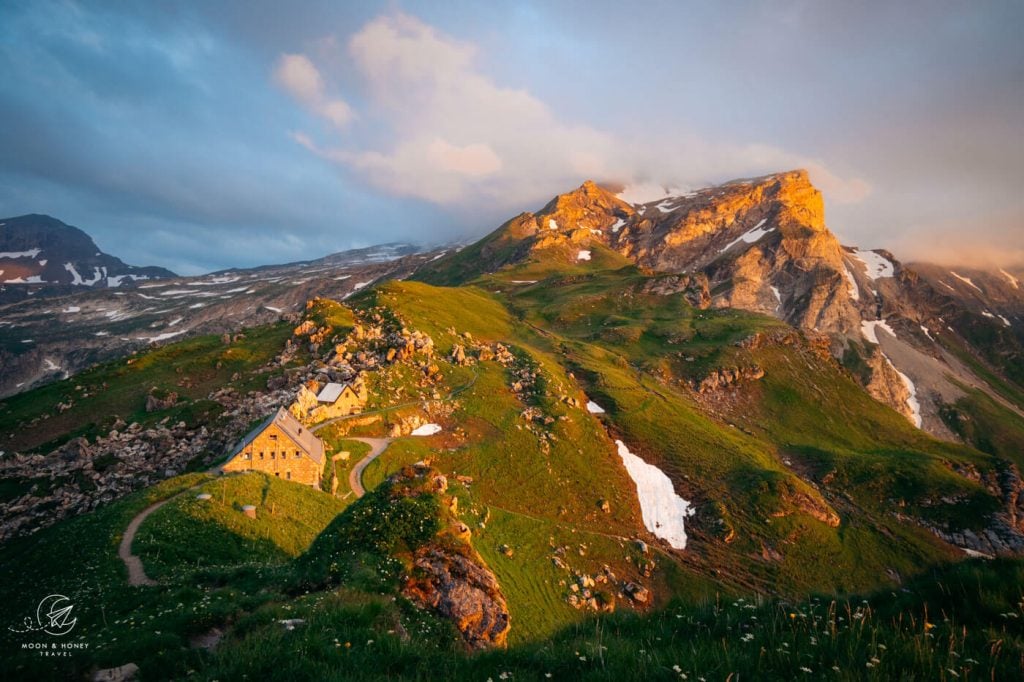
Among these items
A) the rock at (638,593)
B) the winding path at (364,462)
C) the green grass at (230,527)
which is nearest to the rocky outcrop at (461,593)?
the green grass at (230,527)

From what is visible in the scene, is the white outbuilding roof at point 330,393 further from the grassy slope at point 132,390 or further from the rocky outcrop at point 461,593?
the rocky outcrop at point 461,593

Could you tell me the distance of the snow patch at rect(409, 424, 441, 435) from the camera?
64312mm

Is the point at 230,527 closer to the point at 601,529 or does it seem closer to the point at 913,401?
the point at 601,529

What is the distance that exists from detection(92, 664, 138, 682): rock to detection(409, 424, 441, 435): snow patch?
5375cm

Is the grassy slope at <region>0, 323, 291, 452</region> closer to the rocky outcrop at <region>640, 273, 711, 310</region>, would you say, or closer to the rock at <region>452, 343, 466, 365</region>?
the rock at <region>452, 343, 466, 365</region>

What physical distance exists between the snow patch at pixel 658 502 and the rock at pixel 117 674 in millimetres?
58278

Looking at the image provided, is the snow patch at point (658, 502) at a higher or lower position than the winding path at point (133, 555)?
lower

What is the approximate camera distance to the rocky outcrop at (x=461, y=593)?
1677 cm

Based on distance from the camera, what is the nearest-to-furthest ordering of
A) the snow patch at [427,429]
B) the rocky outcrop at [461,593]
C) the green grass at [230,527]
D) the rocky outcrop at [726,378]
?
1. the rocky outcrop at [461,593]
2. the green grass at [230,527]
3. the snow patch at [427,429]
4. the rocky outcrop at [726,378]

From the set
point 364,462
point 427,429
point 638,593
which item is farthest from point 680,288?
point 364,462

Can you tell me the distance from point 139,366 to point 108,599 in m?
75.0

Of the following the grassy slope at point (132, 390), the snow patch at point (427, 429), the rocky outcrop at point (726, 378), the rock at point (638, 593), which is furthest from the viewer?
the rocky outcrop at point (726, 378)

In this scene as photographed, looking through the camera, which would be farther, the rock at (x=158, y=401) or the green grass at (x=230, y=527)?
the rock at (x=158, y=401)

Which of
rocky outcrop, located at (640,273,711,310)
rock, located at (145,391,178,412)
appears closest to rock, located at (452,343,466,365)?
rock, located at (145,391,178,412)
